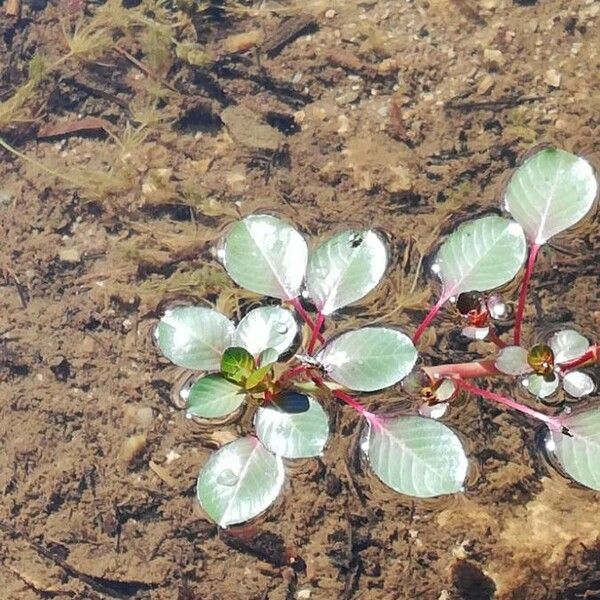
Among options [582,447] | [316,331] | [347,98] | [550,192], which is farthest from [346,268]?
[347,98]

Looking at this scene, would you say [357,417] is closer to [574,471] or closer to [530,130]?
[574,471]

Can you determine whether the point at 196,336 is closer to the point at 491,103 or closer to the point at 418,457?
the point at 418,457

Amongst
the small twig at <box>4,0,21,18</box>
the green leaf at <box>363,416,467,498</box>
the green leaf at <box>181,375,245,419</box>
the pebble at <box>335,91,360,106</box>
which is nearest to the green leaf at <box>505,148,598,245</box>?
the green leaf at <box>363,416,467,498</box>

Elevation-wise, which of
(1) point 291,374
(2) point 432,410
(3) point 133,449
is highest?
(1) point 291,374

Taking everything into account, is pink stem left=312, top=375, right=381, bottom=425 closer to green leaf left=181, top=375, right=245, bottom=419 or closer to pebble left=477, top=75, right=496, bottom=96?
green leaf left=181, top=375, right=245, bottom=419

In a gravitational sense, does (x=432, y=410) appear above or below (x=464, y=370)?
below

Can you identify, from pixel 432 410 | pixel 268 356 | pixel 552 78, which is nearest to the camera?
pixel 268 356
